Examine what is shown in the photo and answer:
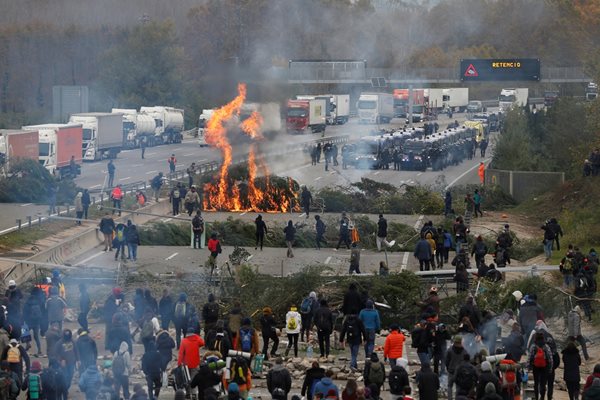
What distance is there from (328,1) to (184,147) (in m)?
28.0

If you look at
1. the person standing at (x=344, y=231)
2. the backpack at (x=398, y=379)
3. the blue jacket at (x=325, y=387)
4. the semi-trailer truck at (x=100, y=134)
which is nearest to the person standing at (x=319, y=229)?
the person standing at (x=344, y=231)

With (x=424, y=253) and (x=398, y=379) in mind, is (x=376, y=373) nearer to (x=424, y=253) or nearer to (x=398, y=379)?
(x=398, y=379)

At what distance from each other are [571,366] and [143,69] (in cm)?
8378

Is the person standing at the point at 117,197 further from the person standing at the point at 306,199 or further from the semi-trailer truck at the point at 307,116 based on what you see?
the semi-trailer truck at the point at 307,116

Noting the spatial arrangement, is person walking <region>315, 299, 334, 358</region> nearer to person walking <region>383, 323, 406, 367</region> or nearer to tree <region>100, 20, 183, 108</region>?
person walking <region>383, 323, 406, 367</region>

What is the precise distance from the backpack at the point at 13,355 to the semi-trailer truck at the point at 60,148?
129ft

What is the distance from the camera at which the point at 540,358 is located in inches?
872

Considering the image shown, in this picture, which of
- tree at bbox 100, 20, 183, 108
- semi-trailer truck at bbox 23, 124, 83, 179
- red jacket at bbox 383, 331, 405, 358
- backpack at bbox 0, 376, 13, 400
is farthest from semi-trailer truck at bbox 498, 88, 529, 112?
backpack at bbox 0, 376, 13, 400

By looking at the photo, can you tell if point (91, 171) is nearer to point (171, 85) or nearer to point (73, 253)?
point (73, 253)

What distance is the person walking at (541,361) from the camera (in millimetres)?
22172

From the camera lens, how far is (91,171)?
225 ft

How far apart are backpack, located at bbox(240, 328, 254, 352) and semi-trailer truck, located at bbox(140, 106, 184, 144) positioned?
65543mm

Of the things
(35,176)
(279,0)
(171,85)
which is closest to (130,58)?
(171,85)

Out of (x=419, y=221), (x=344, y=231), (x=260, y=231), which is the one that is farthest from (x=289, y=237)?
(x=419, y=221)
